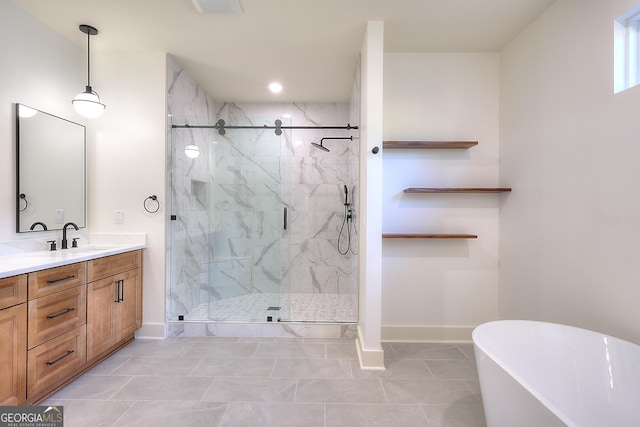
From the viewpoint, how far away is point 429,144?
100 inches

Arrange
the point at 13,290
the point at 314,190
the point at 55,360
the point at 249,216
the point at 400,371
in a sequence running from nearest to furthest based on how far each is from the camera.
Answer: the point at 13,290, the point at 55,360, the point at 400,371, the point at 249,216, the point at 314,190

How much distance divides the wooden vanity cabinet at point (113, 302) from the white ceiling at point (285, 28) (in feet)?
6.22

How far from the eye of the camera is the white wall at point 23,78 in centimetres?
204

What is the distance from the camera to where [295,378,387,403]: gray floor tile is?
1.86 meters

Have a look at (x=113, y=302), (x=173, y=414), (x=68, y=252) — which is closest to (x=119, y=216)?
(x=68, y=252)

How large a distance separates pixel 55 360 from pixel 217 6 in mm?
2622

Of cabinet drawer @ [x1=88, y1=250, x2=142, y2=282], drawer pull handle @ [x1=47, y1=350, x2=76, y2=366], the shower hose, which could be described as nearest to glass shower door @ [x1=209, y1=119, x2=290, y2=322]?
cabinet drawer @ [x1=88, y1=250, x2=142, y2=282]

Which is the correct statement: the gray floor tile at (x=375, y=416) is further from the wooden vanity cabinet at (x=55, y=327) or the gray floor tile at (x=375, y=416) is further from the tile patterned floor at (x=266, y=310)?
the wooden vanity cabinet at (x=55, y=327)

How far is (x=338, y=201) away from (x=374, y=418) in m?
2.64

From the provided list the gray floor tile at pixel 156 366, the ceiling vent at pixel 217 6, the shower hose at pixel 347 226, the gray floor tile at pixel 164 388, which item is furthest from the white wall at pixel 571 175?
the gray floor tile at pixel 156 366

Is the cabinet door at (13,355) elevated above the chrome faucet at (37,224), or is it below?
below

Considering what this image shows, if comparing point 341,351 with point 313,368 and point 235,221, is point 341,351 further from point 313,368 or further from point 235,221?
point 235,221

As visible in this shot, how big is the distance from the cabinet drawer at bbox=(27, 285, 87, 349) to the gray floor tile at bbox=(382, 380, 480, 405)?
2.18 metres

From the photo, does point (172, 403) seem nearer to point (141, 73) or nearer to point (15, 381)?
point (15, 381)
